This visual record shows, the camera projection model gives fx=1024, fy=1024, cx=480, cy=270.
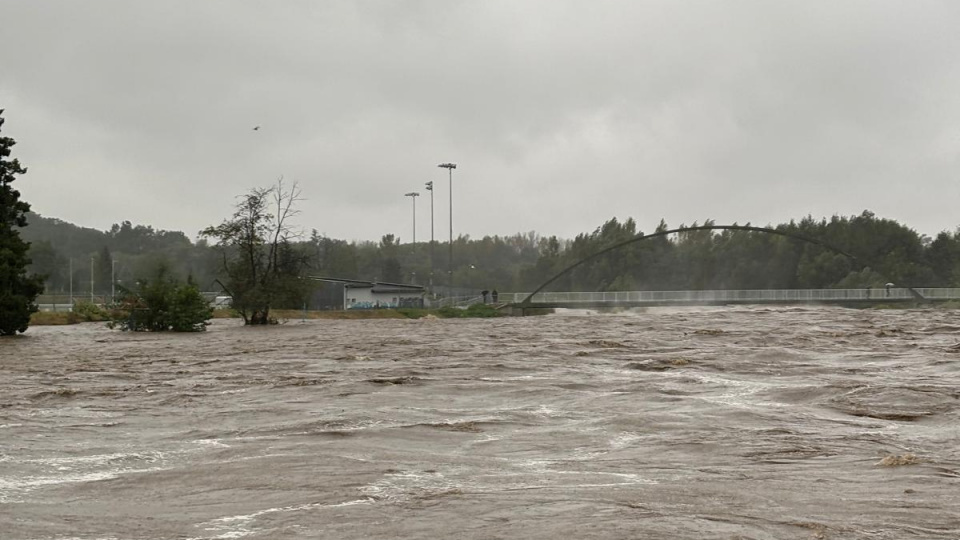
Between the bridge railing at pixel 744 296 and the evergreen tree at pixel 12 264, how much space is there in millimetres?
52222

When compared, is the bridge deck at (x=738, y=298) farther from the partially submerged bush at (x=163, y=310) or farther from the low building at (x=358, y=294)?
the partially submerged bush at (x=163, y=310)

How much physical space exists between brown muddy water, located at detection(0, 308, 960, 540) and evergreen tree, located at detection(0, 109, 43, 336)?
2259 centimetres

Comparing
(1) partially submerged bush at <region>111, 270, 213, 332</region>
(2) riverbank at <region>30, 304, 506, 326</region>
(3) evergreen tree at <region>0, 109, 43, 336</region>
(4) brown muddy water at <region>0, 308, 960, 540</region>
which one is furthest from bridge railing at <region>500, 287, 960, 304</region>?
(4) brown muddy water at <region>0, 308, 960, 540</region>

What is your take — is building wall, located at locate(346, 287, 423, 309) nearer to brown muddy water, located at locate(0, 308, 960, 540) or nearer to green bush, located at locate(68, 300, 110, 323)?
green bush, located at locate(68, 300, 110, 323)

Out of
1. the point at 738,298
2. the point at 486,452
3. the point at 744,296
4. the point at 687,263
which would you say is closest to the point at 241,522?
the point at 486,452

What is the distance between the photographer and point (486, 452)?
1048 cm

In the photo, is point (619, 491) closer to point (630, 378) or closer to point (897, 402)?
point (897, 402)

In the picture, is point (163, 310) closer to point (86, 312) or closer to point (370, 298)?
point (86, 312)

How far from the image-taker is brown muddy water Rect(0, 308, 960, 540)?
7191mm

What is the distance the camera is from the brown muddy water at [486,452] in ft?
23.6

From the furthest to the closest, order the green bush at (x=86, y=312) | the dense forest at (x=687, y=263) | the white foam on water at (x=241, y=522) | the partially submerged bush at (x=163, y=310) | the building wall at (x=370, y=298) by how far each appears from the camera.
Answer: the dense forest at (x=687, y=263) → the building wall at (x=370, y=298) → the green bush at (x=86, y=312) → the partially submerged bush at (x=163, y=310) → the white foam on water at (x=241, y=522)

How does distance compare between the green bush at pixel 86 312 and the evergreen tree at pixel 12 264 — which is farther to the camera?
the green bush at pixel 86 312

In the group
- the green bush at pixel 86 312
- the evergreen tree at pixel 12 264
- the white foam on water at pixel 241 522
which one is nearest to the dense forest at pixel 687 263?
the green bush at pixel 86 312

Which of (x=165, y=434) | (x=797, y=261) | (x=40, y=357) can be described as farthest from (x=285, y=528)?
(x=797, y=261)
